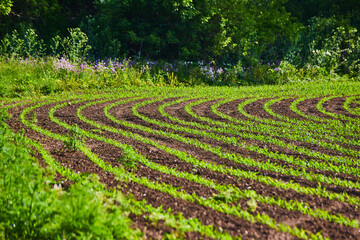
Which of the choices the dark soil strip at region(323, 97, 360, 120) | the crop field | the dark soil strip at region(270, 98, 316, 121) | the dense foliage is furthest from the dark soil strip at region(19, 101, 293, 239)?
the dense foliage

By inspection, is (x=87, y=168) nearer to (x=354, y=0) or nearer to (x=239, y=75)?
(x=239, y=75)

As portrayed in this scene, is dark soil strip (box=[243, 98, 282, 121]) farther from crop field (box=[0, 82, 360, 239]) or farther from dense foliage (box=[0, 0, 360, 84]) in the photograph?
dense foliage (box=[0, 0, 360, 84])

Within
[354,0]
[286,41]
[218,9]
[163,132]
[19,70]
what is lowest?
[163,132]

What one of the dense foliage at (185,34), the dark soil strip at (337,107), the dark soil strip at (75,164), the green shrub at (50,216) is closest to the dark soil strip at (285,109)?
A: the dark soil strip at (337,107)

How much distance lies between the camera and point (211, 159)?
550 cm

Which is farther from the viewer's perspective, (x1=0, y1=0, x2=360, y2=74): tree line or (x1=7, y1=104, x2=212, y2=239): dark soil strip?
(x1=0, y1=0, x2=360, y2=74): tree line

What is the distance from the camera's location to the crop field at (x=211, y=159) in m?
3.47

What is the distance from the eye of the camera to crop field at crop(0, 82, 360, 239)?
347 centimetres

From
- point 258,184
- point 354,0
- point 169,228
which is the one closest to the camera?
point 169,228

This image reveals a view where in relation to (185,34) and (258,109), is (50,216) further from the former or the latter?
(185,34)

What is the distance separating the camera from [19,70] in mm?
11742

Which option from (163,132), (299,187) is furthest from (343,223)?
(163,132)

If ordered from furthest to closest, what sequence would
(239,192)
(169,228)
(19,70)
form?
(19,70)
(239,192)
(169,228)

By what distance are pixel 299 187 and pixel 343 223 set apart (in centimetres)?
91
